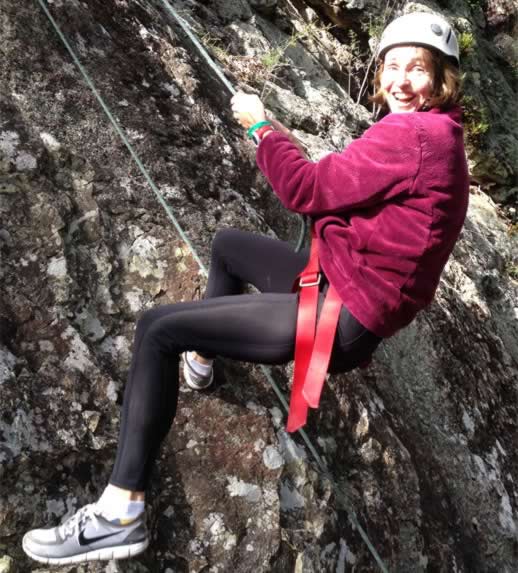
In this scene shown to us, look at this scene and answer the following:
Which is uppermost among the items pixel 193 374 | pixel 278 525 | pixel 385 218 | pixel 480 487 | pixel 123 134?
pixel 385 218

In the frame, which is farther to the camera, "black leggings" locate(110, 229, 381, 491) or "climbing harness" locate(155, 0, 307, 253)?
"climbing harness" locate(155, 0, 307, 253)

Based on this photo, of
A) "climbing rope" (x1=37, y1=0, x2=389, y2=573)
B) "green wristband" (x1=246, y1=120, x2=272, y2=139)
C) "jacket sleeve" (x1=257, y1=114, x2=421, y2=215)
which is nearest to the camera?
"jacket sleeve" (x1=257, y1=114, x2=421, y2=215)

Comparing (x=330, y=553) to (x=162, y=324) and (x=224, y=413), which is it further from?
(x=162, y=324)

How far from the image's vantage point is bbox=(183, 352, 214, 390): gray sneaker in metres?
2.93

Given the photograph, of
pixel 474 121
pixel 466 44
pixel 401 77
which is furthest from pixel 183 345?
pixel 466 44

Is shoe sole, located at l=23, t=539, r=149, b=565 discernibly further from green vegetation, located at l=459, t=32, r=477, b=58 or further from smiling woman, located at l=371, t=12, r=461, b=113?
green vegetation, located at l=459, t=32, r=477, b=58

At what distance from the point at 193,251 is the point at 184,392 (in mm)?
752

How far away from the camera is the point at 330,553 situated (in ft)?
9.62

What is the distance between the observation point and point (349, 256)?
239 cm

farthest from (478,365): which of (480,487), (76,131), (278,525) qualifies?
(76,131)

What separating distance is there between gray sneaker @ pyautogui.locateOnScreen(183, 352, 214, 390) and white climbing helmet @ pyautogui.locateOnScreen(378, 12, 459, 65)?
1601 millimetres

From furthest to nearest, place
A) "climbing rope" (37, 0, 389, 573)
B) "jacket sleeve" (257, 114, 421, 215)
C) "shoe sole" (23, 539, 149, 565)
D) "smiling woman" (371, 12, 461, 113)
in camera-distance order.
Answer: "climbing rope" (37, 0, 389, 573), "smiling woman" (371, 12, 461, 113), "shoe sole" (23, 539, 149, 565), "jacket sleeve" (257, 114, 421, 215)

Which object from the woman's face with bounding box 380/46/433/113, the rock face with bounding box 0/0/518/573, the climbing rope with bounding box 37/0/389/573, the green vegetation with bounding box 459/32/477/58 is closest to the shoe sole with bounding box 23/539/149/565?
the rock face with bounding box 0/0/518/573

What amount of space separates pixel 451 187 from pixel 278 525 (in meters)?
1.65
